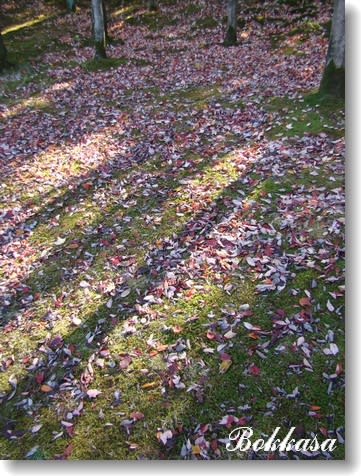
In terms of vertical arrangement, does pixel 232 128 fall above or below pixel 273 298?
above

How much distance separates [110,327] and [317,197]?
16.5 feet

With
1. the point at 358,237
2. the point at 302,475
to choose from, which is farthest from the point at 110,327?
the point at 358,237

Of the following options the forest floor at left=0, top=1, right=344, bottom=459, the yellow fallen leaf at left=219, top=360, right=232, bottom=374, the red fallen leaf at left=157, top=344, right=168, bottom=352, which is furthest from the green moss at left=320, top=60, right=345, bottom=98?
the red fallen leaf at left=157, top=344, right=168, bottom=352

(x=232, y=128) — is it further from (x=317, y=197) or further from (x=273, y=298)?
(x=273, y=298)

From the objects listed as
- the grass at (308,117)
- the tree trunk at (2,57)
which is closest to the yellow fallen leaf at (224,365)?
the grass at (308,117)

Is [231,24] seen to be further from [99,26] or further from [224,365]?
[224,365]

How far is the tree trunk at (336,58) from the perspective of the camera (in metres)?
10.1

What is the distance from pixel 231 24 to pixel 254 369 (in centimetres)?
1898

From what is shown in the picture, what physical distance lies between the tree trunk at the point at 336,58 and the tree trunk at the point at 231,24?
10.3 meters

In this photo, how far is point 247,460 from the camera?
15.9 feet

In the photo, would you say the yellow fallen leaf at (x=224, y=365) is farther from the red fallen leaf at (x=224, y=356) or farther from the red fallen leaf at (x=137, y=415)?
the red fallen leaf at (x=137, y=415)

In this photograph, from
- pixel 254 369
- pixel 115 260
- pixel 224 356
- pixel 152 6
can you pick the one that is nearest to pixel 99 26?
pixel 152 6

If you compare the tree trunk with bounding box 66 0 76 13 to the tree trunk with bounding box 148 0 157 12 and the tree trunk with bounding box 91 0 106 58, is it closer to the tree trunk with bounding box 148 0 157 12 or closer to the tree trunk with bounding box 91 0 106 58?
the tree trunk with bounding box 148 0 157 12

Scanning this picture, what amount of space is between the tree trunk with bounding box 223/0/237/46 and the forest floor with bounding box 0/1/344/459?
608 cm
